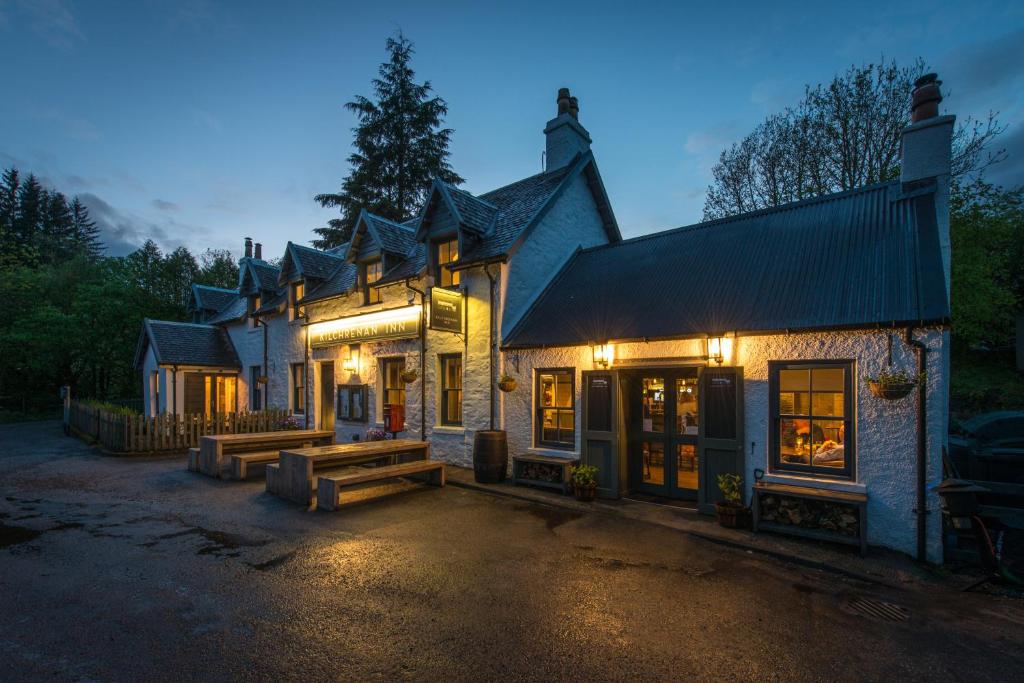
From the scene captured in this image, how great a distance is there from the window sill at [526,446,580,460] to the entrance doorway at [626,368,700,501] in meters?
1.17

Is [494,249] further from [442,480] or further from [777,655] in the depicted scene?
[777,655]

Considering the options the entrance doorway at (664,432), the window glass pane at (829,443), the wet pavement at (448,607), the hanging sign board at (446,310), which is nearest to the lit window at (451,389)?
the hanging sign board at (446,310)

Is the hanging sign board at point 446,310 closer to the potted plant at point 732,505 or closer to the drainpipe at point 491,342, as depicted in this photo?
the drainpipe at point 491,342

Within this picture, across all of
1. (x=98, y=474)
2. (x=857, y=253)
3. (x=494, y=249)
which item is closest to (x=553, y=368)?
(x=494, y=249)

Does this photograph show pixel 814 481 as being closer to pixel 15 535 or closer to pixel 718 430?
pixel 718 430

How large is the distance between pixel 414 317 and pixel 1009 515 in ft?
39.2

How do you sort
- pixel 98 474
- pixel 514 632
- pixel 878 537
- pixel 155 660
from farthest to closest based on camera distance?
pixel 98 474 → pixel 878 537 → pixel 514 632 → pixel 155 660

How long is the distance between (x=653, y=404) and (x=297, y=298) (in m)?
14.3

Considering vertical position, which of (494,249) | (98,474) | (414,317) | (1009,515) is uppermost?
(494,249)

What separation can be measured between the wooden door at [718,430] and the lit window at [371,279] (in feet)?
33.9

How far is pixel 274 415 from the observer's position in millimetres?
16719

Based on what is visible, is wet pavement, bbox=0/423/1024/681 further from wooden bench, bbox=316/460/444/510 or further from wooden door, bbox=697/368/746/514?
wooden door, bbox=697/368/746/514

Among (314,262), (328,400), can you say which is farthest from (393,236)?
(328,400)

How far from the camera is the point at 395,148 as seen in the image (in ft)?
98.5
